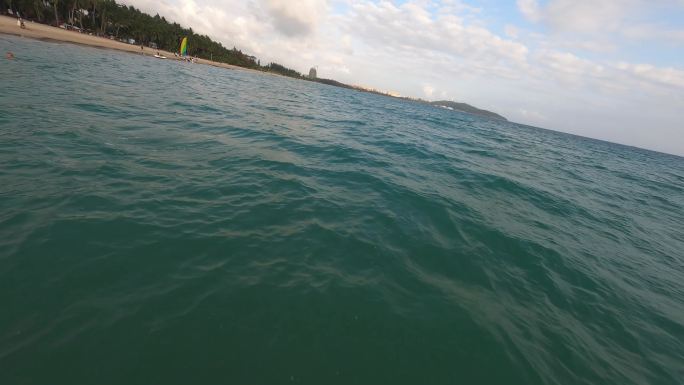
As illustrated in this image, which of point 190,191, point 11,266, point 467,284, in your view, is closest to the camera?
point 11,266

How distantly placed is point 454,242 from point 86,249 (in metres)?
7.48

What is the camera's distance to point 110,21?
9150 cm

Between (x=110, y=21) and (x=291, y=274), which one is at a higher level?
(x=110, y=21)

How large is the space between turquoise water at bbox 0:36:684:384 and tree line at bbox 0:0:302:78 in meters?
95.2

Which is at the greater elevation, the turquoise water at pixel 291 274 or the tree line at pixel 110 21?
the tree line at pixel 110 21

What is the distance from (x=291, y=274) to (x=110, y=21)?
124 meters

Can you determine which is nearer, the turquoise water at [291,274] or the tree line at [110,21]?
the turquoise water at [291,274]

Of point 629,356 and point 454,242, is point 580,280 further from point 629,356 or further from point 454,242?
point 454,242

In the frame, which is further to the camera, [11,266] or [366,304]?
[366,304]

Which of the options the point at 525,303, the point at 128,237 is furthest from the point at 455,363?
the point at 128,237

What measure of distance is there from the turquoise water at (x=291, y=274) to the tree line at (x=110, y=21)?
9524 centimetres

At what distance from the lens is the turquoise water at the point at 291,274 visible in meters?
3.77

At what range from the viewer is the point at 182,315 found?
163 inches

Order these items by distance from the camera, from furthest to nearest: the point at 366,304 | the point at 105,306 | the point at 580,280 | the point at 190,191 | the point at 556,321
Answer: the point at 190,191, the point at 580,280, the point at 556,321, the point at 366,304, the point at 105,306
